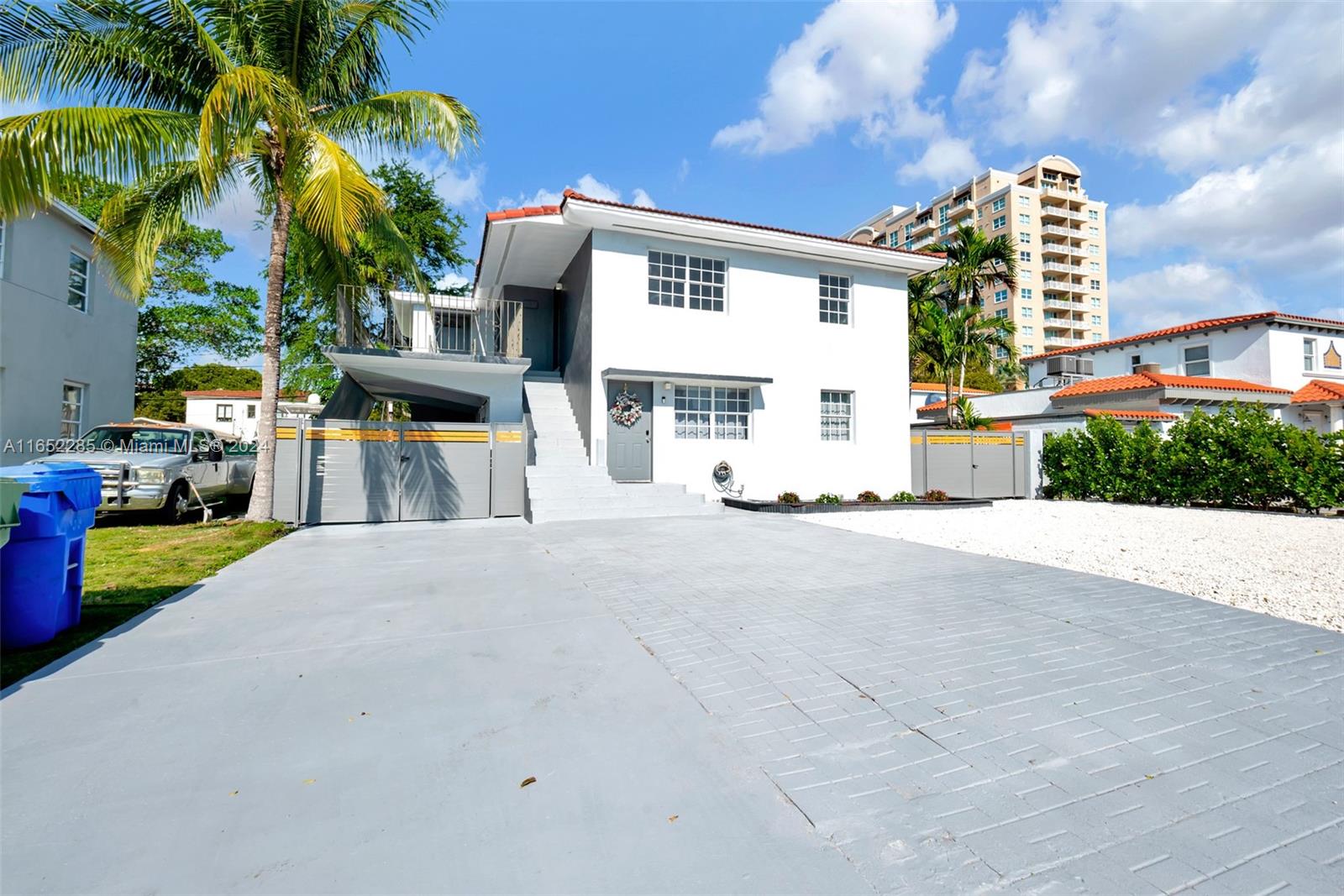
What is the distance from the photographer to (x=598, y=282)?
13000mm

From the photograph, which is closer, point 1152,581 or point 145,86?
point 1152,581

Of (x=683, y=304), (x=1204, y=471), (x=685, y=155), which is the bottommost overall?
(x=1204, y=471)

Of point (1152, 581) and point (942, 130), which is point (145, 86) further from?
point (942, 130)

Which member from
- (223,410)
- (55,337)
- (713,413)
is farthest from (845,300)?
(223,410)

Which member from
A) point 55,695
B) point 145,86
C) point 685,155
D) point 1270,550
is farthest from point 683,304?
point 55,695

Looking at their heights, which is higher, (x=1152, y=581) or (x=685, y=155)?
(x=685, y=155)

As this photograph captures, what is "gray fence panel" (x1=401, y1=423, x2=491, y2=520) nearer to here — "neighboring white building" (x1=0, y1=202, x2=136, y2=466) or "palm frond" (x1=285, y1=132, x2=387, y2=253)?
"palm frond" (x1=285, y1=132, x2=387, y2=253)

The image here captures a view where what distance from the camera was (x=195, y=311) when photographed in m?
29.1

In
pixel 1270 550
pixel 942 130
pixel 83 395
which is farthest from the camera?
pixel 942 130

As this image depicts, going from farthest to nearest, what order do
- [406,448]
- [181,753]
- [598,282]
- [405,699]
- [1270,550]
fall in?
[598,282] < [406,448] < [1270,550] < [405,699] < [181,753]

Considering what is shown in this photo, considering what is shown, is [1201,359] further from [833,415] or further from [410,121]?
[410,121]

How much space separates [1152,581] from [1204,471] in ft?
35.3

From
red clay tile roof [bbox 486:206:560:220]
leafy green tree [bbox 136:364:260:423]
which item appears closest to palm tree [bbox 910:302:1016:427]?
red clay tile roof [bbox 486:206:560:220]

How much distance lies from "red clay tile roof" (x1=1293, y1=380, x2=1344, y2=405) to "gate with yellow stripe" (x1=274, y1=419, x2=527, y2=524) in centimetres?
2725
